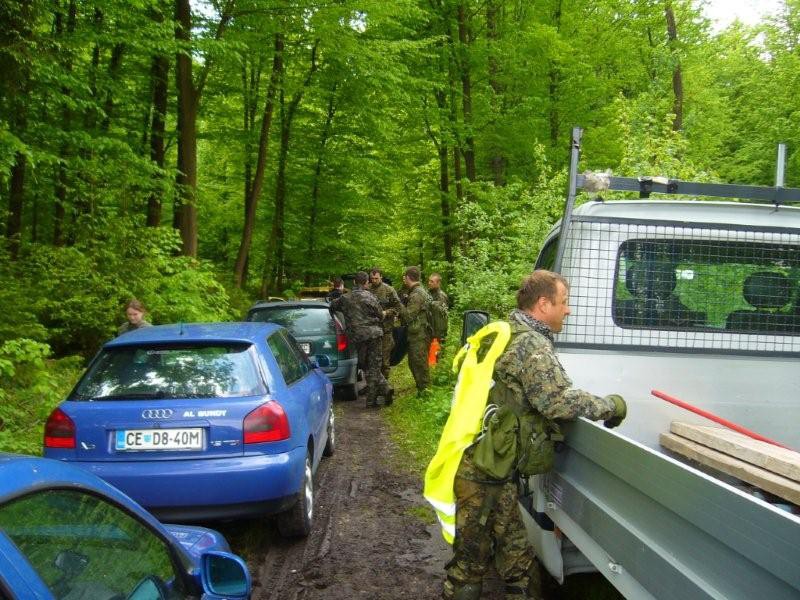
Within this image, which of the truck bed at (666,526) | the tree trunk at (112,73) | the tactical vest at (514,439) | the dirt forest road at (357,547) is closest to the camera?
the truck bed at (666,526)

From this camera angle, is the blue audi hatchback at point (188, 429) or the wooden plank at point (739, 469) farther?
the blue audi hatchback at point (188, 429)

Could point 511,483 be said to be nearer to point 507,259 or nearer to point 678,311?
point 678,311

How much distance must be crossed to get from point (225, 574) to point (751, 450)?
2100 mm

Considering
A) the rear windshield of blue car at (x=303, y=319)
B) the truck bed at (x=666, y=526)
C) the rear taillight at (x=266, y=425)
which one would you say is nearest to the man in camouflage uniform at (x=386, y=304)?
the rear windshield of blue car at (x=303, y=319)

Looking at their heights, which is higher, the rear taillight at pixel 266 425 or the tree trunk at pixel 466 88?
the tree trunk at pixel 466 88

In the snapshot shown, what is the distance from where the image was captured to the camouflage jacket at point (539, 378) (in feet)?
10.3

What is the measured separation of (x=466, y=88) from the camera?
19172mm

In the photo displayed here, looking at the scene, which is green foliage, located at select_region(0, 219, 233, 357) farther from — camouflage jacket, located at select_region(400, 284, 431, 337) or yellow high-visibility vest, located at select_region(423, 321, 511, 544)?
yellow high-visibility vest, located at select_region(423, 321, 511, 544)

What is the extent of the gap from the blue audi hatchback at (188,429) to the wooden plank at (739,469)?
8.92ft

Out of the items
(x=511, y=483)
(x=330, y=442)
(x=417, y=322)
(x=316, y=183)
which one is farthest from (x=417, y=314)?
(x=316, y=183)

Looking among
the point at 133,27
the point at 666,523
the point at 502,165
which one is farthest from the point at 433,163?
the point at 666,523

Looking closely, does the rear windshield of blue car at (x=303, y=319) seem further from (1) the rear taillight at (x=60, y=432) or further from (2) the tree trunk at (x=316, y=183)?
(2) the tree trunk at (x=316, y=183)

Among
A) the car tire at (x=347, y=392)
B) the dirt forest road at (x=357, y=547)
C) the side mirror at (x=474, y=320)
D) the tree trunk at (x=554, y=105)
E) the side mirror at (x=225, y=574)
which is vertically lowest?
the car tire at (x=347, y=392)

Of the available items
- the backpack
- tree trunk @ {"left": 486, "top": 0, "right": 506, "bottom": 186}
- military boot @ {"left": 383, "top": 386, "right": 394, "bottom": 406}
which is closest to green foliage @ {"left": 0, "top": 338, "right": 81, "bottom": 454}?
military boot @ {"left": 383, "top": 386, "right": 394, "bottom": 406}
